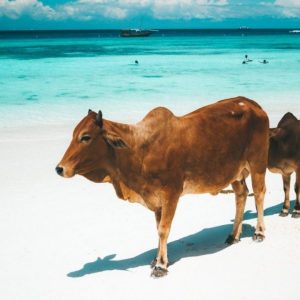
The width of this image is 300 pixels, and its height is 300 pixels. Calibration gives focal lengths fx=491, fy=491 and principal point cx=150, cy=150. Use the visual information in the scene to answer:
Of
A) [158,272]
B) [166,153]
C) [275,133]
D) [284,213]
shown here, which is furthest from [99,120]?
[284,213]

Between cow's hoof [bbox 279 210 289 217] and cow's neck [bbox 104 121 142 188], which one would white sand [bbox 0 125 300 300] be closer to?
cow's hoof [bbox 279 210 289 217]

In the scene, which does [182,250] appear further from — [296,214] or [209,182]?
[296,214]

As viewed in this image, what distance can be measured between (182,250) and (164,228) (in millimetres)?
1036

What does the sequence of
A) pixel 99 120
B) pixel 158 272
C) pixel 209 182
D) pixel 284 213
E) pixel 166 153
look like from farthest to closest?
pixel 284 213 → pixel 209 182 → pixel 158 272 → pixel 166 153 → pixel 99 120

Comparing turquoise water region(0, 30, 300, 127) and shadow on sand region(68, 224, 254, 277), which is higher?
shadow on sand region(68, 224, 254, 277)

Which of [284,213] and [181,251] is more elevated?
[284,213]

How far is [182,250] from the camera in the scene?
6.36 m

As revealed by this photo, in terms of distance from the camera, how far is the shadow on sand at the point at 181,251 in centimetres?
598

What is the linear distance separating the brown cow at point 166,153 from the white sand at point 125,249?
0.45 m

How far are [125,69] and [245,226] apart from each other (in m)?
37.8

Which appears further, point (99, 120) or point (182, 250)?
point (182, 250)

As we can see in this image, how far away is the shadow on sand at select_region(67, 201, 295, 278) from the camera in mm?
5980

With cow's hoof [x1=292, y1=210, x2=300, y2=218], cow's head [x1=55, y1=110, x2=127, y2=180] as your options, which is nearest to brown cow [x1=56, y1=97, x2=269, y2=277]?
cow's head [x1=55, y1=110, x2=127, y2=180]

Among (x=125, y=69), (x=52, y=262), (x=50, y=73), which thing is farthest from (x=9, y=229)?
(x=125, y=69)
